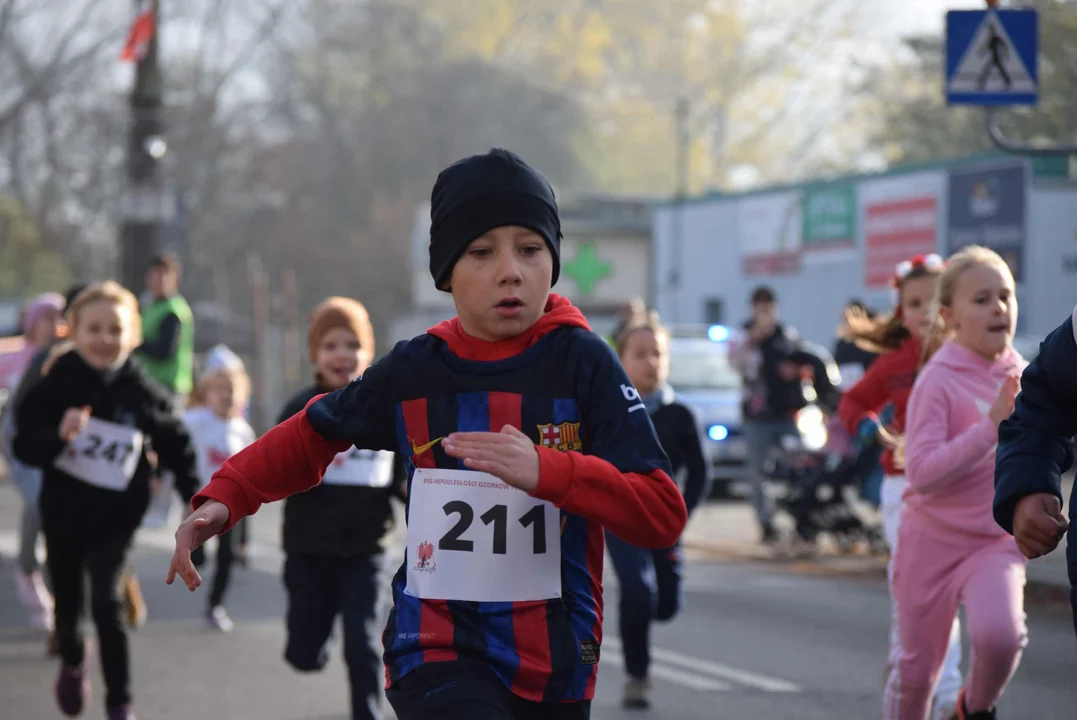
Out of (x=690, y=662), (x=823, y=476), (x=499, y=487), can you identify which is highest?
(x=499, y=487)

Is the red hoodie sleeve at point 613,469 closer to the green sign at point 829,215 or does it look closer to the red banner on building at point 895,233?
the red banner on building at point 895,233

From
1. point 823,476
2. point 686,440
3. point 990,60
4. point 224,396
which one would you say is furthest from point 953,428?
point 823,476

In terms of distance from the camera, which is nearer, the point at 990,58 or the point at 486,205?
the point at 486,205

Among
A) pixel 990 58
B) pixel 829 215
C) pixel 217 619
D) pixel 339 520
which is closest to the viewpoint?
pixel 339 520

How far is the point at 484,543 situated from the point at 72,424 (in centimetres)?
387

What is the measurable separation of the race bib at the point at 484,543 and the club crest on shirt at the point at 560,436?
0.41ft

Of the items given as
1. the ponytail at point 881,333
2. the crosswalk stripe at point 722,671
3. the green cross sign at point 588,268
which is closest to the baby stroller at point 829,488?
the crosswalk stripe at point 722,671

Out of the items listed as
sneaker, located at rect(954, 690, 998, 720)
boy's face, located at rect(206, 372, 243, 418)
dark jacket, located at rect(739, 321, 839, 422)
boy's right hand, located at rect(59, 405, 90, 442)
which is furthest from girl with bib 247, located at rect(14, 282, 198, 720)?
dark jacket, located at rect(739, 321, 839, 422)

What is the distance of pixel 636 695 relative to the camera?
8.25m

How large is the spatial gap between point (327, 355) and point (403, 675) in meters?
3.35

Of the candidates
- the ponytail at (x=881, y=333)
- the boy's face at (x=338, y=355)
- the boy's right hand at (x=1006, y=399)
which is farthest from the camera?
the ponytail at (x=881, y=333)

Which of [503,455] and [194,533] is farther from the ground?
[503,455]

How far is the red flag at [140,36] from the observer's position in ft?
70.4

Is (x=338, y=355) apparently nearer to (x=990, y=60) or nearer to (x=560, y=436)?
(x=560, y=436)
